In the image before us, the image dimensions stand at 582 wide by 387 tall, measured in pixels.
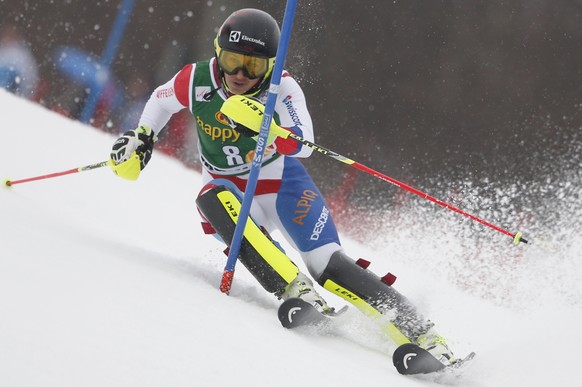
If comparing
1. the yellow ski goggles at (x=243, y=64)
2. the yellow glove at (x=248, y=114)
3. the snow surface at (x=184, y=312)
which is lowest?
the snow surface at (x=184, y=312)

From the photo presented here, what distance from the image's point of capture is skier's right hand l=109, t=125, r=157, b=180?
3697mm

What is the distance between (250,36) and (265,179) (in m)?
0.73

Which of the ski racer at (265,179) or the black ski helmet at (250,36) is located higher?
the black ski helmet at (250,36)

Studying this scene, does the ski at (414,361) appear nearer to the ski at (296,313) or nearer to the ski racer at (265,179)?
the ski racer at (265,179)

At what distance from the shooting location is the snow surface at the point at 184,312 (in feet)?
6.56

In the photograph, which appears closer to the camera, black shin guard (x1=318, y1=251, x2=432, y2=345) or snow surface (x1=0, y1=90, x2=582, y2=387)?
snow surface (x1=0, y1=90, x2=582, y2=387)

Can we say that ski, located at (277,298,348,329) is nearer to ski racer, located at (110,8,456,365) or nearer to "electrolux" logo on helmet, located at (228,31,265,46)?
ski racer, located at (110,8,456,365)

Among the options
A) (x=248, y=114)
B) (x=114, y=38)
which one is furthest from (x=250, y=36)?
(x=114, y=38)

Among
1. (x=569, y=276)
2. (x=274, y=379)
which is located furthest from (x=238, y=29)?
(x=569, y=276)

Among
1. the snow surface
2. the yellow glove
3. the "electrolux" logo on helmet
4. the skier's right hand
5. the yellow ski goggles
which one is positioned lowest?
the snow surface

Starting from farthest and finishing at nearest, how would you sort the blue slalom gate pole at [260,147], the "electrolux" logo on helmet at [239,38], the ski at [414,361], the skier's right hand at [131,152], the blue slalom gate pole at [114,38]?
the blue slalom gate pole at [114,38], the skier's right hand at [131,152], the "electrolux" logo on helmet at [239,38], the blue slalom gate pole at [260,147], the ski at [414,361]

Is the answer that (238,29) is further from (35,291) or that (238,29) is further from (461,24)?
(461,24)

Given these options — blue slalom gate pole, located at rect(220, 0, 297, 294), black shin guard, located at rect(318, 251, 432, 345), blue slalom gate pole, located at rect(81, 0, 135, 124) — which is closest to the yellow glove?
blue slalom gate pole, located at rect(220, 0, 297, 294)

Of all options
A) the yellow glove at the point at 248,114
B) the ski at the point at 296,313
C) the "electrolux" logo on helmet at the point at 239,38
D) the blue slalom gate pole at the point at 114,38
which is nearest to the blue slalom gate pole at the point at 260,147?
the yellow glove at the point at 248,114
